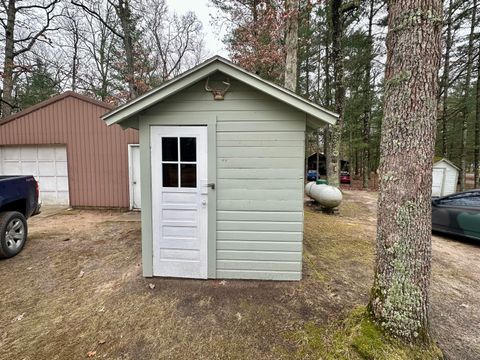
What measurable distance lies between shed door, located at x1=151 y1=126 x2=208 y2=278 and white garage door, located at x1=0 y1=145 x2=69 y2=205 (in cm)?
688

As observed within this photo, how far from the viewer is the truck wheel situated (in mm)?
4184

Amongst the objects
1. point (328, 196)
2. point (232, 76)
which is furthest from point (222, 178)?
point (328, 196)

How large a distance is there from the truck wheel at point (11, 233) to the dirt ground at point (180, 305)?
18 cm

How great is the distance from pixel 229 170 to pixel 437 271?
3.90m

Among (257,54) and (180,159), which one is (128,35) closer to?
(257,54)

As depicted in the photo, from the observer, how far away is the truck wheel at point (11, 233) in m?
4.18

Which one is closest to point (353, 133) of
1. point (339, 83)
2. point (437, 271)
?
point (339, 83)

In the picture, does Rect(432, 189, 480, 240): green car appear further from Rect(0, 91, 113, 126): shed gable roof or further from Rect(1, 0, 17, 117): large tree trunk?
Rect(1, 0, 17, 117): large tree trunk

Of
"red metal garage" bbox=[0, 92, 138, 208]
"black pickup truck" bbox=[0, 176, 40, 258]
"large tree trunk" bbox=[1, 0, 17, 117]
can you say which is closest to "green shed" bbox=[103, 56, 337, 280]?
"black pickup truck" bbox=[0, 176, 40, 258]

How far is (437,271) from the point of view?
4023 millimetres

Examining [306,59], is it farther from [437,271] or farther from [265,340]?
[265,340]

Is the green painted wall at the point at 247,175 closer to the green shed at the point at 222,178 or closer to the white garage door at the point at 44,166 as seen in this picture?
the green shed at the point at 222,178

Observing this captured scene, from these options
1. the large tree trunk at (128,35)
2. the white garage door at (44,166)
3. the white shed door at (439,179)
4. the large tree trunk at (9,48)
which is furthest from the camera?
the white shed door at (439,179)

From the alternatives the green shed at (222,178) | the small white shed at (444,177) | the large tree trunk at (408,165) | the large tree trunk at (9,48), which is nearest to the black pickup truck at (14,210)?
the green shed at (222,178)
